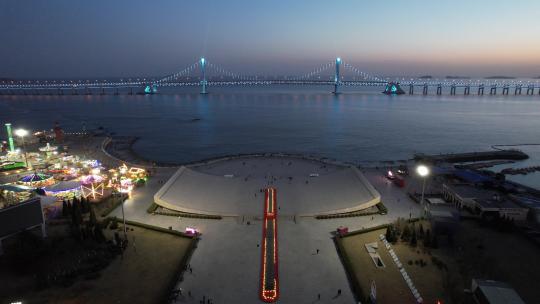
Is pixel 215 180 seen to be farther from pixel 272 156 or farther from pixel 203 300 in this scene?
pixel 203 300

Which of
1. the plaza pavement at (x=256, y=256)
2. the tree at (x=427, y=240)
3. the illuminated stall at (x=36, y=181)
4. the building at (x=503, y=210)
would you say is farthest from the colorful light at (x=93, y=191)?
the building at (x=503, y=210)

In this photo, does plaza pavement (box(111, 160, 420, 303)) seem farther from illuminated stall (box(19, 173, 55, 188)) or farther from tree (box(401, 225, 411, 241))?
illuminated stall (box(19, 173, 55, 188))

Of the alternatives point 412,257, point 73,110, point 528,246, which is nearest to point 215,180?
point 412,257

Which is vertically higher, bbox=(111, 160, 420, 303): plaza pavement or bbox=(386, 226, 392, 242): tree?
bbox=(386, 226, 392, 242): tree

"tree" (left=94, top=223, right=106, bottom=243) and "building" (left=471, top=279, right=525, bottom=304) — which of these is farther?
"tree" (left=94, top=223, right=106, bottom=243)

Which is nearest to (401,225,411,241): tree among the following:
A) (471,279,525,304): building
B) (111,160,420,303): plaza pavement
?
(111,160,420,303): plaza pavement
